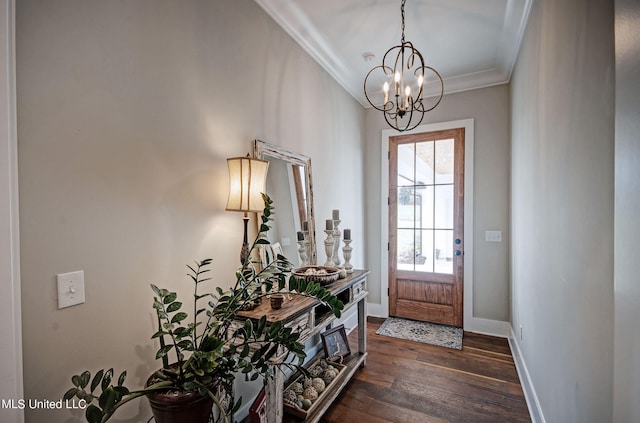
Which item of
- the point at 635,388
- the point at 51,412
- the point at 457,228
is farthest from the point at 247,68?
the point at 457,228

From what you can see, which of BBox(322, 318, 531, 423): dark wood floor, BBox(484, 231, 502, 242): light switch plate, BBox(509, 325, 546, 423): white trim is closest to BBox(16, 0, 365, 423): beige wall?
BBox(322, 318, 531, 423): dark wood floor

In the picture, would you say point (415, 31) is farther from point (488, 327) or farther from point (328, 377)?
point (488, 327)

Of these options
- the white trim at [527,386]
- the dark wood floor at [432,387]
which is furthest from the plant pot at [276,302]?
the white trim at [527,386]

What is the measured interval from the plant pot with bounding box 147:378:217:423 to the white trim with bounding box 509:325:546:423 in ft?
6.20

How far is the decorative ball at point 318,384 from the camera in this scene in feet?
6.71

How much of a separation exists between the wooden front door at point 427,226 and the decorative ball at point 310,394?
206 cm

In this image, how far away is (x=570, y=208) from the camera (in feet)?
4.28

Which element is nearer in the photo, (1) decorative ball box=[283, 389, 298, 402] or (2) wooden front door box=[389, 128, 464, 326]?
(1) decorative ball box=[283, 389, 298, 402]

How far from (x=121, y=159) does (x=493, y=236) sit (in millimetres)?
3496

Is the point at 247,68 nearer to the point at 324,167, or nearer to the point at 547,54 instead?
the point at 324,167

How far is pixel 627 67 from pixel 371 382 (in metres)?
2.42

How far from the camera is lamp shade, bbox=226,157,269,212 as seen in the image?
5.37 ft

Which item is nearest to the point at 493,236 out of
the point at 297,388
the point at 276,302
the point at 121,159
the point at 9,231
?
the point at 297,388

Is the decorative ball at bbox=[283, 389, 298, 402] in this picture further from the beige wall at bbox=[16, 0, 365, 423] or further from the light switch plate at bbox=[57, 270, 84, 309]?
the light switch plate at bbox=[57, 270, 84, 309]
